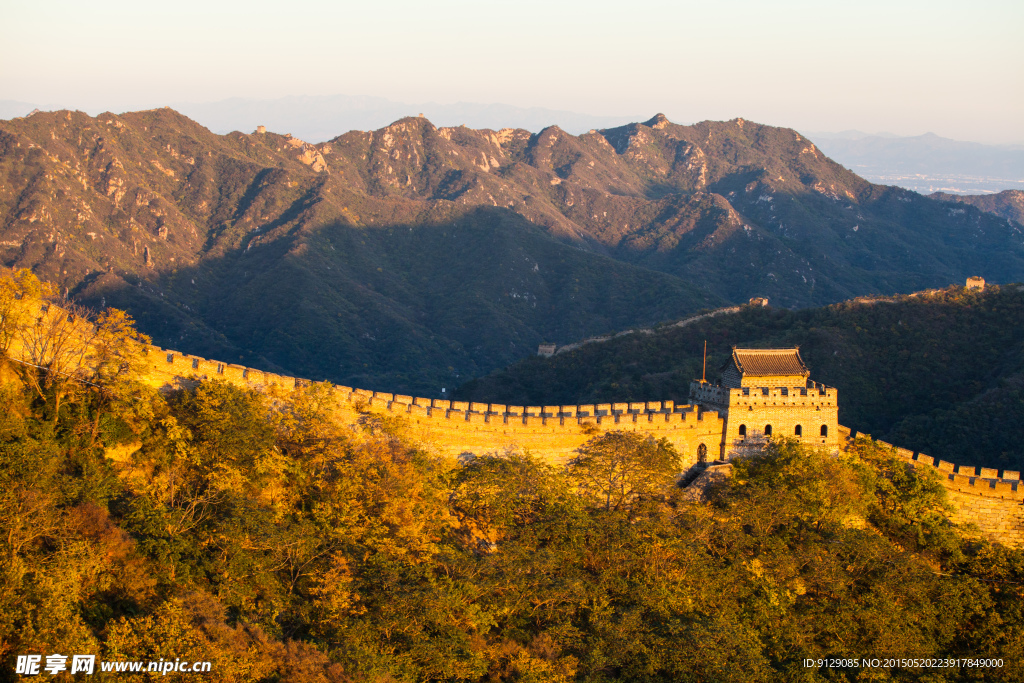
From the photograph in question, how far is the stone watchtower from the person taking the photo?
26.3 m

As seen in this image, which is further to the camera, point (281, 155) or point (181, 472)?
point (281, 155)

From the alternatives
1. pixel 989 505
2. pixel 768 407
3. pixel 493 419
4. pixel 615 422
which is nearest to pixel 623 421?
pixel 615 422

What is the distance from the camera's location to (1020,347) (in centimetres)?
5297

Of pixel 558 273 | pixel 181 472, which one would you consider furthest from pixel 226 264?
pixel 181 472

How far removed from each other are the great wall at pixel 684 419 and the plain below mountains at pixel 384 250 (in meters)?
59.5

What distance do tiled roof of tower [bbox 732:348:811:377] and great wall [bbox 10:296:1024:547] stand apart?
4 centimetres

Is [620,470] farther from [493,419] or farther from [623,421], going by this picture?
[493,419]

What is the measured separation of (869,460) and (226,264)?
115 meters

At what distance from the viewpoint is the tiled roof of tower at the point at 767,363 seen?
2788 centimetres

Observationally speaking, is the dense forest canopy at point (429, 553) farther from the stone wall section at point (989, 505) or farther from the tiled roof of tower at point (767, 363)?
the tiled roof of tower at point (767, 363)

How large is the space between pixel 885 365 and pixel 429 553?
145ft

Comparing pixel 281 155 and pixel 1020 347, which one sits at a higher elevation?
pixel 281 155

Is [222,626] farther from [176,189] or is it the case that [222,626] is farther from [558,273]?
[176,189]

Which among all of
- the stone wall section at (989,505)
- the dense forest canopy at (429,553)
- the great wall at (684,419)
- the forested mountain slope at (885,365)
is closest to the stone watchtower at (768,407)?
the great wall at (684,419)
